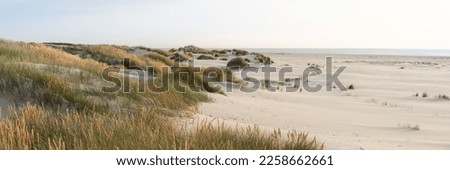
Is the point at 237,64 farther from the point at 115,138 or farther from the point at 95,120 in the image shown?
the point at 115,138

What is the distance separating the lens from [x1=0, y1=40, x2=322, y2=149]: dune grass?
12.7 feet

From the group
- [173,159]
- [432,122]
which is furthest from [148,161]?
[432,122]

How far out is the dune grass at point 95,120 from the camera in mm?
3885

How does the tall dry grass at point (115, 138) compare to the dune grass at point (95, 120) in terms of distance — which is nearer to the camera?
the tall dry grass at point (115, 138)

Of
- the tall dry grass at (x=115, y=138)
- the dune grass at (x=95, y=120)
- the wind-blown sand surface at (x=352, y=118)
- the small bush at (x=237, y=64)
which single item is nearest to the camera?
the tall dry grass at (x=115, y=138)

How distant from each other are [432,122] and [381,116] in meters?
1.13

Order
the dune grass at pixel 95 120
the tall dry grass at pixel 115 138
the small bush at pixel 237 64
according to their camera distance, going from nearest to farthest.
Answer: the tall dry grass at pixel 115 138 → the dune grass at pixel 95 120 → the small bush at pixel 237 64

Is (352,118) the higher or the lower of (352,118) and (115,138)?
the lower

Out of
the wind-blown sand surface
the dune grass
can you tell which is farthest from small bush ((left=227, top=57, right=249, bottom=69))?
the dune grass

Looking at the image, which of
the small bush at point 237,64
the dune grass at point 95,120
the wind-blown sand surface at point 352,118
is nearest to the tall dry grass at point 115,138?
the dune grass at point 95,120

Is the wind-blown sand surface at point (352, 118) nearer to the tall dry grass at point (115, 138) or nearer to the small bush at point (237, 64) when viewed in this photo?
the tall dry grass at point (115, 138)

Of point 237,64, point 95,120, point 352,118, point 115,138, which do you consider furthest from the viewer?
point 237,64

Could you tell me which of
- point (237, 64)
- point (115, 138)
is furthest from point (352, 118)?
point (237, 64)

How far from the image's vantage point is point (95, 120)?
4473 mm
